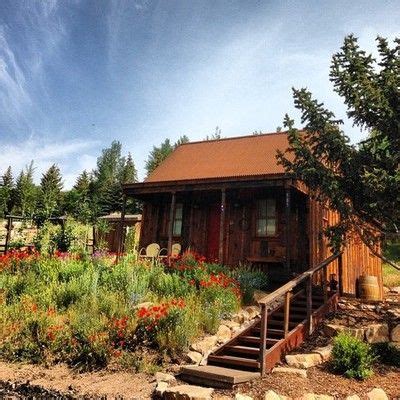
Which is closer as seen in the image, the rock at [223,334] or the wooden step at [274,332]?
the wooden step at [274,332]

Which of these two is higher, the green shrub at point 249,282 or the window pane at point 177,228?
the window pane at point 177,228

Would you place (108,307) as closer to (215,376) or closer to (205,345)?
(205,345)

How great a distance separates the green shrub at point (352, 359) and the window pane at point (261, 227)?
22.3 ft

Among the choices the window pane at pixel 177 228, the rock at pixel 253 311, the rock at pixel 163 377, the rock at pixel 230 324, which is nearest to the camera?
the rock at pixel 163 377

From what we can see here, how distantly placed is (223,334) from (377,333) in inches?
119

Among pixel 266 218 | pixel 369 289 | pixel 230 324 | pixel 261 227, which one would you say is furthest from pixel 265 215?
pixel 230 324

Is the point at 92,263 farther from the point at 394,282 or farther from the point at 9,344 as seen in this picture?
the point at 394,282

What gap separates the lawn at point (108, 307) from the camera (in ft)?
22.3

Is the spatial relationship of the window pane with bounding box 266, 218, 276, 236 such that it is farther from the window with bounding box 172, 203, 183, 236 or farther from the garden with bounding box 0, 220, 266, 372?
the window with bounding box 172, 203, 183, 236

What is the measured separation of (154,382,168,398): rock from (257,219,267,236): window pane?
319 inches

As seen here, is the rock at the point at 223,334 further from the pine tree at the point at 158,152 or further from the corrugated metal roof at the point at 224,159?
the pine tree at the point at 158,152

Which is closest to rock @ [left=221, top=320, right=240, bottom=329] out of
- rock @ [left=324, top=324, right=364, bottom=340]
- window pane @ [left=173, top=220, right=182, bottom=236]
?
rock @ [left=324, top=324, right=364, bottom=340]

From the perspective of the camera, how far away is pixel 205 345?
280 inches

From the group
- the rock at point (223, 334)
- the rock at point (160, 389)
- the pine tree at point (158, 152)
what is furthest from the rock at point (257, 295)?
the pine tree at point (158, 152)
